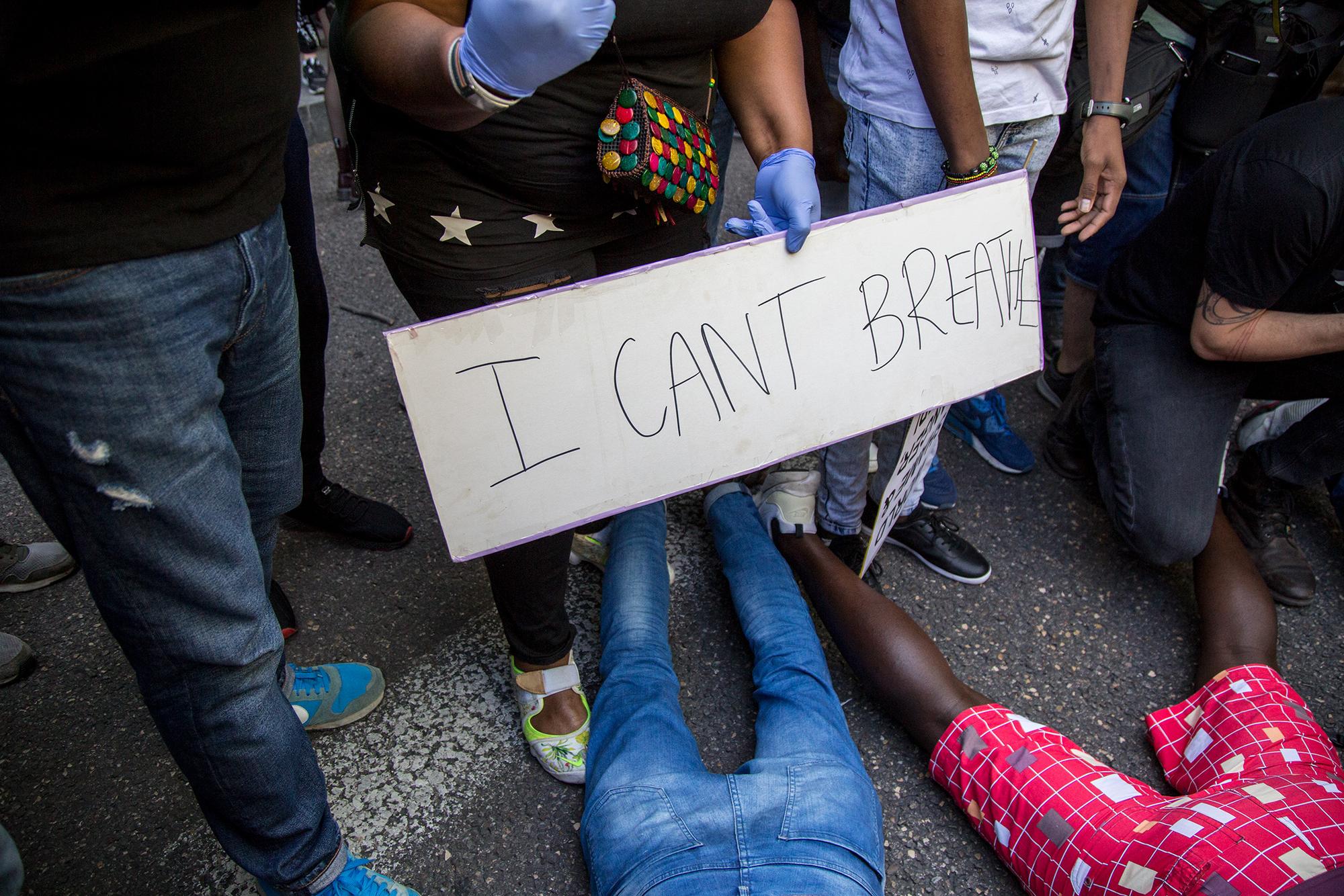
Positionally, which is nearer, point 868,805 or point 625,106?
point 625,106

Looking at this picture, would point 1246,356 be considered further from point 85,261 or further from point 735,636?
point 85,261

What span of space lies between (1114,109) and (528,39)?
1387 millimetres

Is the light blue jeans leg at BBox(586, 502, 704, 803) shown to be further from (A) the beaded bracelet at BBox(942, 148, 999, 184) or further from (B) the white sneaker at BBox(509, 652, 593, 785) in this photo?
(A) the beaded bracelet at BBox(942, 148, 999, 184)

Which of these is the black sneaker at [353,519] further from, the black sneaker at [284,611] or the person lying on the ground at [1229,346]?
the person lying on the ground at [1229,346]

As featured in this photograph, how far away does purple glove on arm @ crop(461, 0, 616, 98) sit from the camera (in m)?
0.74

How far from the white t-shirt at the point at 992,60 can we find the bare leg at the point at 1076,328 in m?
0.93

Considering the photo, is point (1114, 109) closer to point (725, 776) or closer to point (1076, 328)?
point (1076, 328)

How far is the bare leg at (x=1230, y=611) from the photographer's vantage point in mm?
1553

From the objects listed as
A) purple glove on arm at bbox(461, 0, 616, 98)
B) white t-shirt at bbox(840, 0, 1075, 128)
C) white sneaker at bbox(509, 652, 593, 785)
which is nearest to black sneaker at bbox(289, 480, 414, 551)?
white sneaker at bbox(509, 652, 593, 785)

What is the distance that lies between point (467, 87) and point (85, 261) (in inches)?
14.6

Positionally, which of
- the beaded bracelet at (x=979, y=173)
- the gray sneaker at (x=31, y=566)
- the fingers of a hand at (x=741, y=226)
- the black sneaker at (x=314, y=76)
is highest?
the black sneaker at (x=314, y=76)

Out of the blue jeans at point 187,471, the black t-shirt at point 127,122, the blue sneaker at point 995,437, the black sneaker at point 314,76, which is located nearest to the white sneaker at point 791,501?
the blue sneaker at point 995,437

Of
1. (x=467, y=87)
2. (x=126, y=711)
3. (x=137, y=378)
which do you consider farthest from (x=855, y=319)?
(x=126, y=711)

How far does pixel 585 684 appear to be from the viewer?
1526mm
